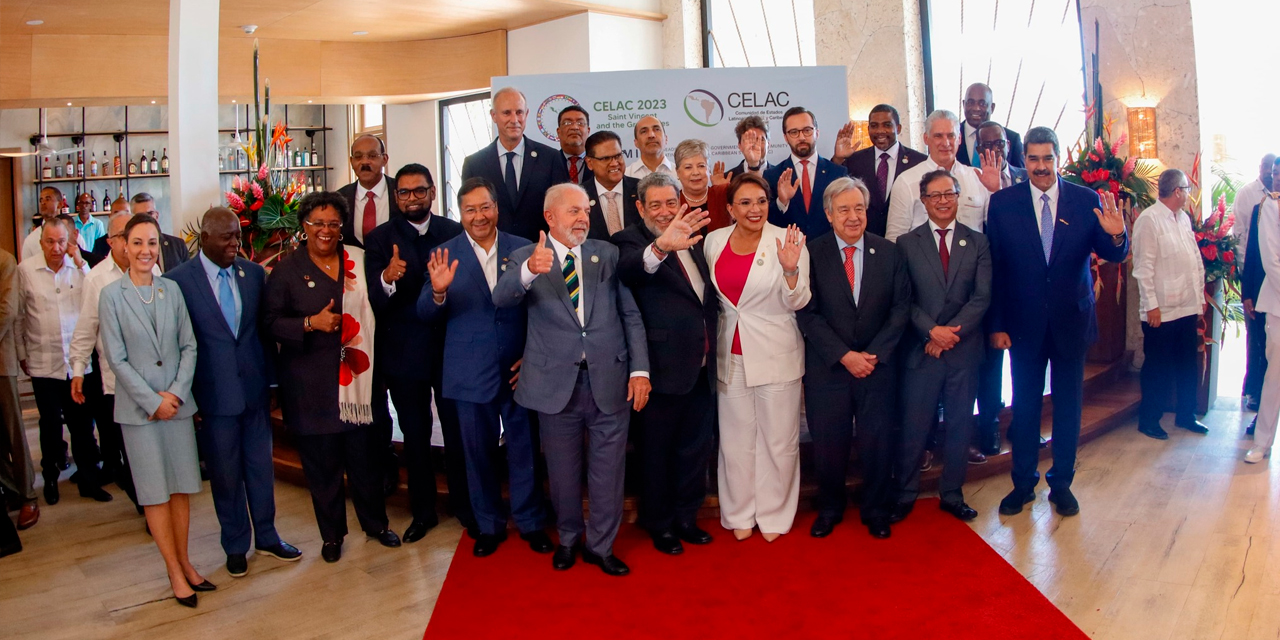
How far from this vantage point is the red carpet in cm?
355

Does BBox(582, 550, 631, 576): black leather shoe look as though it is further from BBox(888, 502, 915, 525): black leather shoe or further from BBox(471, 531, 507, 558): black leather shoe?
BBox(888, 502, 915, 525): black leather shoe

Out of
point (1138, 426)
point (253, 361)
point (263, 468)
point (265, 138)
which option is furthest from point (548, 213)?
point (1138, 426)

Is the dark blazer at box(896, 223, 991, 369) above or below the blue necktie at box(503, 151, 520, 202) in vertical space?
below

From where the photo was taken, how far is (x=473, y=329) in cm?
426

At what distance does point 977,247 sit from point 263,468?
11.4ft

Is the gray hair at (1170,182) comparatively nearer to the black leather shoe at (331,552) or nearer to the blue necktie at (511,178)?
the blue necktie at (511,178)

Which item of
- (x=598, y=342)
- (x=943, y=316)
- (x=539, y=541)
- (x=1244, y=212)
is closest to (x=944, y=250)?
(x=943, y=316)

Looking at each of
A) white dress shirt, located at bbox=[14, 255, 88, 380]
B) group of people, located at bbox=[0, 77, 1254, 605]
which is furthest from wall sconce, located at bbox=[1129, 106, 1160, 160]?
white dress shirt, located at bbox=[14, 255, 88, 380]

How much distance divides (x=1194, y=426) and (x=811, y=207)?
3273 mm

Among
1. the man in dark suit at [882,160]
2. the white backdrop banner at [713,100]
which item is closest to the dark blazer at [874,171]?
the man in dark suit at [882,160]

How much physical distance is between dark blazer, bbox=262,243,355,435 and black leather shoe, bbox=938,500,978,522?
292 centimetres

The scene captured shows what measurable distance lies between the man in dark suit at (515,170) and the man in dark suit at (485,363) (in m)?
0.66

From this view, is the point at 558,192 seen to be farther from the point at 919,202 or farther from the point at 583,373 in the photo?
the point at 919,202

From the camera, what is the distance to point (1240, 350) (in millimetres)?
8891
